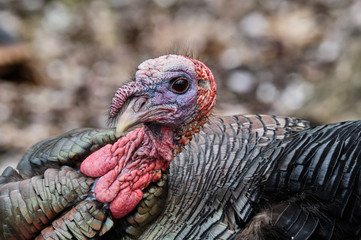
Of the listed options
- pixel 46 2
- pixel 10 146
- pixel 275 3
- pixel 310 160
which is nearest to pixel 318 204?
pixel 310 160

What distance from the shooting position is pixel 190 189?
2.10 metres

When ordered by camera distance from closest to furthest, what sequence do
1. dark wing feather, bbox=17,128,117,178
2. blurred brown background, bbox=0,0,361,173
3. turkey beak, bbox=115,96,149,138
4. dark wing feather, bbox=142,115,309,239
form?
turkey beak, bbox=115,96,149,138, dark wing feather, bbox=142,115,309,239, dark wing feather, bbox=17,128,117,178, blurred brown background, bbox=0,0,361,173

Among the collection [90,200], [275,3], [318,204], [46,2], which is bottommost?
[318,204]

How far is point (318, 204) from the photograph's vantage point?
187 centimetres

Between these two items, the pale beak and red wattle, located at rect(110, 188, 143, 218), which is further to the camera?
red wattle, located at rect(110, 188, 143, 218)

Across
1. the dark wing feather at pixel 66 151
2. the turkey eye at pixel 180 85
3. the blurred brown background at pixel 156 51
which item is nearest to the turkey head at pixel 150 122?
the turkey eye at pixel 180 85

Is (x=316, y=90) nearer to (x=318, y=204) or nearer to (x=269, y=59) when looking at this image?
(x=269, y=59)

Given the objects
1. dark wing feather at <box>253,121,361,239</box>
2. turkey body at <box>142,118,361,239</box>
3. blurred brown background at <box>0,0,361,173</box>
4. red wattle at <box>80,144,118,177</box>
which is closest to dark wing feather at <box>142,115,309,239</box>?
turkey body at <box>142,118,361,239</box>

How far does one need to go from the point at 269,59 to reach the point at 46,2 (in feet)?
8.31

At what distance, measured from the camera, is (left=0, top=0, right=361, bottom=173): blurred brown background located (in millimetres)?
4113

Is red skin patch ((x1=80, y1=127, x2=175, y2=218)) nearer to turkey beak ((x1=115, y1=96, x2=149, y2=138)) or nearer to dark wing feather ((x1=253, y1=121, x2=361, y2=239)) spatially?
turkey beak ((x1=115, y1=96, x2=149, y2=138))

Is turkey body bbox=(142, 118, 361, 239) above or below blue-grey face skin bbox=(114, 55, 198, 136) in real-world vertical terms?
below

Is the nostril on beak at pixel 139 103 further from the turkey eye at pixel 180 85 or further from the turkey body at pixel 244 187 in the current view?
the turkey body at pixel 244 187

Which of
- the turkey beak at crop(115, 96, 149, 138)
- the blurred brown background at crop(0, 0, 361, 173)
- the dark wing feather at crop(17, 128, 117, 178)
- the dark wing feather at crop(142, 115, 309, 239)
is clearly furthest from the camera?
the blurred brown background at crop(0, 0, 361, 173)
